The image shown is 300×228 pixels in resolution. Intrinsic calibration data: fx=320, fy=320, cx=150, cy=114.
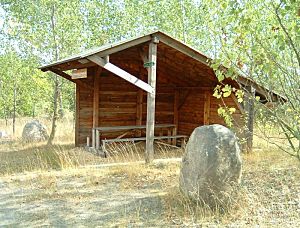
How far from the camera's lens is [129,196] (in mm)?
5379

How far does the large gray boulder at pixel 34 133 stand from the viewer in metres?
12.8

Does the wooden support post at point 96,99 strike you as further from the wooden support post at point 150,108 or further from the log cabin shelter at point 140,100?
the wooden support post at point 150,108

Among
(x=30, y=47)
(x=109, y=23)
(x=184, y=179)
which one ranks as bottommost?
(x=184, y=179)

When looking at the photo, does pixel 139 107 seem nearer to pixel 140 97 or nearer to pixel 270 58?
pixel 140 97

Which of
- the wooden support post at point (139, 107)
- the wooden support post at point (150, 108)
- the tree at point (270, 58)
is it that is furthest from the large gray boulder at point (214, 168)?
the wooden support post at point (139, 107)

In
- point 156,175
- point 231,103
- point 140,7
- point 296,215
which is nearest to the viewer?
point 296,215

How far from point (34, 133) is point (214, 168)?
10147 millimetres

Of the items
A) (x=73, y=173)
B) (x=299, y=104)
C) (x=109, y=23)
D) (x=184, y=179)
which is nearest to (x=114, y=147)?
(x=73, y=173)

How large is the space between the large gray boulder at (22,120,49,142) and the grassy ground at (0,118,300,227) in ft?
14.8

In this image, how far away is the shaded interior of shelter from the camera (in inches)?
407

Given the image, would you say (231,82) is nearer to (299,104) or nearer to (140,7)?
(299,104)

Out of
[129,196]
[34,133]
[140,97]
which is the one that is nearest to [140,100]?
[140,97]

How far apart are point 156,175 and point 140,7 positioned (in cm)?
1514

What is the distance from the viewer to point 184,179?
483 cm
